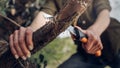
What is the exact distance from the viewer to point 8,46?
2098 millimetres

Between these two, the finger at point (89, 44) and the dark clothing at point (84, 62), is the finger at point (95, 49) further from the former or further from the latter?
the dark clothing at point (84, 62)

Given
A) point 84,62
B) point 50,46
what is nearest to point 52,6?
point 84,62

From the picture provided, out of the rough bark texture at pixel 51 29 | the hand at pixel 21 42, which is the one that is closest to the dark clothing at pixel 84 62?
the rough bark texture at pixel 51 29

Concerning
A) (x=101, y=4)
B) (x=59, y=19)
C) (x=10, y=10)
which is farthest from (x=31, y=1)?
(x=59, y=19)

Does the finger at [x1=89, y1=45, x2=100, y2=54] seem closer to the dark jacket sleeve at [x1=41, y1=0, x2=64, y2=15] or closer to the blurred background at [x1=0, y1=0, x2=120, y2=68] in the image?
the blurred background at [x1=0, y1=0, x2=120, y2=68]

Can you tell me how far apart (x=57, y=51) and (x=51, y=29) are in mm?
2122

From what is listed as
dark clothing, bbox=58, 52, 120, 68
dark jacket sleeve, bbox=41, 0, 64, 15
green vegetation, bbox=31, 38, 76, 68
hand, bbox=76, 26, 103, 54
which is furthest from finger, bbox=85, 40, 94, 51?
green vegetation, bbox=31, 38, 76, 68

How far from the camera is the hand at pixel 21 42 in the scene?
200cm

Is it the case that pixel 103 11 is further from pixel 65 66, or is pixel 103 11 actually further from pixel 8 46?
pixel 8 46

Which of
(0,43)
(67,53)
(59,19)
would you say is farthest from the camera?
(67,53)

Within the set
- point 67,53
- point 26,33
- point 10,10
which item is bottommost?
point 67,53

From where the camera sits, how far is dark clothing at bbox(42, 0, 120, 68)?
9.09 ft

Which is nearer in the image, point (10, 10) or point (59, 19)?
point (59, 19)

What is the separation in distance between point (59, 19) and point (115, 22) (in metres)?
1.05
